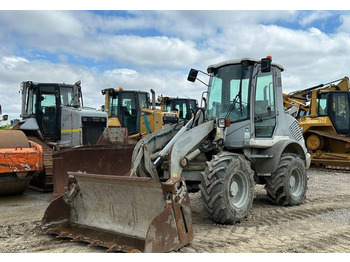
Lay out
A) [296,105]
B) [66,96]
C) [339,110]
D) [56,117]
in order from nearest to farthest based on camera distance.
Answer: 1. [56,117]
2. [66,96]
3. [339,110]
4. [296,105]

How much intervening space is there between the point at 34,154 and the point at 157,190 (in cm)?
402

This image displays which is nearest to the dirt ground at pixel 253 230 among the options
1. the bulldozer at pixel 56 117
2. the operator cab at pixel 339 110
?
the bulldozer at pixel 56 117

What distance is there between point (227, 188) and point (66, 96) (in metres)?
6.74

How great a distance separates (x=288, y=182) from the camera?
6.46 meters

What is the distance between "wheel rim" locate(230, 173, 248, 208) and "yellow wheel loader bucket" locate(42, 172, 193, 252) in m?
1.24

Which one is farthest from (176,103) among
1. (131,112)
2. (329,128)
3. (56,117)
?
(56,117)

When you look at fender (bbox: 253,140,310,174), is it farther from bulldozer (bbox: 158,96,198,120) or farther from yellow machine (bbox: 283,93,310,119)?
bulldozer (bbox: 158,96,198,120)

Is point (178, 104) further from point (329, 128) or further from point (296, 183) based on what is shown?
point (296, 183)

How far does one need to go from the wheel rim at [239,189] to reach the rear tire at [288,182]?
1.21 meters

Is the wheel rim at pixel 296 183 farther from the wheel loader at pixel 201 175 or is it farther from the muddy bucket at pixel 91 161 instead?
the muddy bucket at pixel 91 161

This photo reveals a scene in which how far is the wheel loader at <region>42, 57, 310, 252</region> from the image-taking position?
13.8 feet

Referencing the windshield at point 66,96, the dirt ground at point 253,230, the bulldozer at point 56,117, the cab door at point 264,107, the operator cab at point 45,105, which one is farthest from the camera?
the windshield at point 66,96

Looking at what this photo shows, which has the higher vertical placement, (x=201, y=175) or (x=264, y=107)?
(x=264, y=107)

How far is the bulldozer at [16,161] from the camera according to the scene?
705 cm
